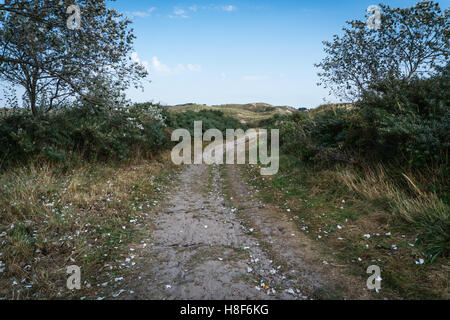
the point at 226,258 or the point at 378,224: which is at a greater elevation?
the point at 378,224

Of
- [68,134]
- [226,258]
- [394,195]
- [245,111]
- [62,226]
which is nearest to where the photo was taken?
[226,258]

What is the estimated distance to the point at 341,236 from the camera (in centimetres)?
499

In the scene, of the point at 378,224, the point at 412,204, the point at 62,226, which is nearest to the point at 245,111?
the point at 412,204

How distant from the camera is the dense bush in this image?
26.8 ft

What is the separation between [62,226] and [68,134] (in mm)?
5916

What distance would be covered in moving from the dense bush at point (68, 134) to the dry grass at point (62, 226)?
2.74 feet

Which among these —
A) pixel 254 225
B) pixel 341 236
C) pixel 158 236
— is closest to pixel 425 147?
pixel 341 236

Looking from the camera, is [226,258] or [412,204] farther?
[412,204]

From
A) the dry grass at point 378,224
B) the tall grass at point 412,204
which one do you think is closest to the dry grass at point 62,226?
the dry grass at point 378,224

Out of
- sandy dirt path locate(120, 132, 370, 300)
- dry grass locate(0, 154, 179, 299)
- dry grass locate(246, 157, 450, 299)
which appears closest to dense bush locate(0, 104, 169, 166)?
dry grass locate(0, 154, 179, 299)

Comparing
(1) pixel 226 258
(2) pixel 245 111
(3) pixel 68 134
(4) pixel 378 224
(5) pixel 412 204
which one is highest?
(2) pixel 245 111

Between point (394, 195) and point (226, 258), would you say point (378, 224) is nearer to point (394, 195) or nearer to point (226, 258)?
point (394, 195)

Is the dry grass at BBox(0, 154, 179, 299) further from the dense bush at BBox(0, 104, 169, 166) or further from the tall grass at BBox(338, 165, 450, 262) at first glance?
the tall grass at BBox(338, 165, 450, 262)

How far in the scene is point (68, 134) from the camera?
954 centimetres
